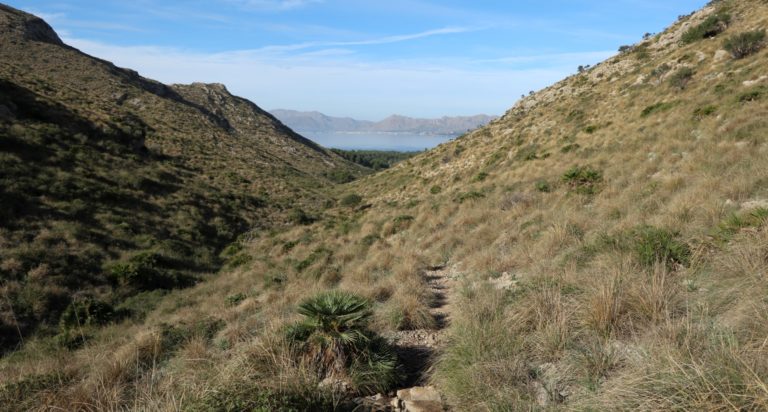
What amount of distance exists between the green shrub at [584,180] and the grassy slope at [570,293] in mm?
56

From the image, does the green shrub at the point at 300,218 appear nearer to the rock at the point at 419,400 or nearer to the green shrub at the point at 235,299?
the green shrub at the point at 235,299

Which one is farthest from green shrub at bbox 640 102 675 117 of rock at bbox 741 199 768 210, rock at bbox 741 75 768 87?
rock at bbox 741 199 768 210

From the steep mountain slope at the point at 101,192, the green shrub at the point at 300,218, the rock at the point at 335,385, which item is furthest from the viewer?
the green shrub at the point at 300,218

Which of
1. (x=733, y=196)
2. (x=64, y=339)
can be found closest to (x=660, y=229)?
(x=733, y=196)

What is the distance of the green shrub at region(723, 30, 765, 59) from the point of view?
1638cm

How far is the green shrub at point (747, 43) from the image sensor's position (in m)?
16.4

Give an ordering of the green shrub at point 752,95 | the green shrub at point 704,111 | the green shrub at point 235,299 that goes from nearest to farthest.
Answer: the green shrub at point 235,299
the green shrub at point 752,95
the green shrub at point 704,111

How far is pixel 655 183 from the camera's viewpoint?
8.92 metres

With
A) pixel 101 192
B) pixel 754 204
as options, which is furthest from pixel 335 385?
pixel 101 192

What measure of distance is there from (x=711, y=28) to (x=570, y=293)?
25.8m

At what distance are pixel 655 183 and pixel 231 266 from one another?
16067 millimetres

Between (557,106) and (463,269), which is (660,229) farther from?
(557,106)

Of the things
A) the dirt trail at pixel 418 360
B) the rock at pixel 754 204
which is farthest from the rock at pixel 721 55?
the dirt trail at pixel 418 360

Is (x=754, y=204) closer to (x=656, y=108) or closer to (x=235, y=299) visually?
(x=235, y=299)
